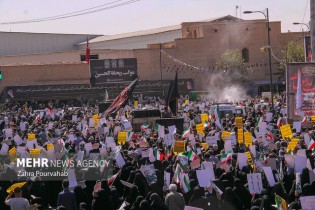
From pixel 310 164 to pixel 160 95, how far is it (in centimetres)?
4625

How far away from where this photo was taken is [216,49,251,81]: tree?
64.9 meters

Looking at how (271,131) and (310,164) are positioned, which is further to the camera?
(271,131)

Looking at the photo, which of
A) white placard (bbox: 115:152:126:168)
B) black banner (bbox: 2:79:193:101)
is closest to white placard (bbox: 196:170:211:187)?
white placard (bbox: 115:152:126:168)

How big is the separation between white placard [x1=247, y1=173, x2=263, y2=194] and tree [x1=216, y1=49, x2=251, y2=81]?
173ft

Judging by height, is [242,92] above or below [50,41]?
below

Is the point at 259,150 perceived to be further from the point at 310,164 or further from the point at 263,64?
the point at 263,64

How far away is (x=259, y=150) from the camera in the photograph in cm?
1683

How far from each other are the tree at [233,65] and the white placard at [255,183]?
173 ft

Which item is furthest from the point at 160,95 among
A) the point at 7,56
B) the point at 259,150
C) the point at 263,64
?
the point at 259,150

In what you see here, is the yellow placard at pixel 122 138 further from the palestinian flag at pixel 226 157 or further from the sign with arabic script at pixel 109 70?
the sign with arabic script at pixel 109 70

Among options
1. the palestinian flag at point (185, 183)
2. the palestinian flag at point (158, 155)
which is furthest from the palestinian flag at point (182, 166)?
the palestinian flag at point (158, 155)

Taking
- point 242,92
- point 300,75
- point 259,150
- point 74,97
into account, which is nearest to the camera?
point 259,150

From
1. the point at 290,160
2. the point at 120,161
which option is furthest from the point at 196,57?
the point at 290,160

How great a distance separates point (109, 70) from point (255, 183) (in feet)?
144
